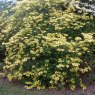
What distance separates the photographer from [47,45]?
7711mm

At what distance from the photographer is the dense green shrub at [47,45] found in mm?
7562

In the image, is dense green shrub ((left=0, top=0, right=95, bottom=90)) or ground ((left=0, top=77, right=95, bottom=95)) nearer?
ground ((left=0, top=77, right=95, bottom=95))

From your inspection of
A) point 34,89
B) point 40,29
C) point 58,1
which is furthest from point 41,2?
point 34,89

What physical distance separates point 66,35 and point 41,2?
4.32 feet

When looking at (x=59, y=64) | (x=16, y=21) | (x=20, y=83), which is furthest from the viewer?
(x=16, y=21)

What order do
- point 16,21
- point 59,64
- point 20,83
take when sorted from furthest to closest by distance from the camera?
point 16,21
point 20,83
point 59,64

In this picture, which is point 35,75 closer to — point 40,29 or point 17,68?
point 17,68

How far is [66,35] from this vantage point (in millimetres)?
8156

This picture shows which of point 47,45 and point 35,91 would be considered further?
point 47,45

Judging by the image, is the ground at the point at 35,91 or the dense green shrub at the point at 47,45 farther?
the dense green shrub at the point at 47,45

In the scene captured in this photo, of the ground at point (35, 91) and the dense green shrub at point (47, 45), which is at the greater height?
the dense green shrub at point (47, 45)

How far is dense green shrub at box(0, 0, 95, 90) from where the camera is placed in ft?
24.8

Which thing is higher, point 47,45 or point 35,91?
point 47,45

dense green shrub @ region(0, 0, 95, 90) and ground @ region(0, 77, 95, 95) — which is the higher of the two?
dense green shrub @ region(0, 0, 95, 90)
